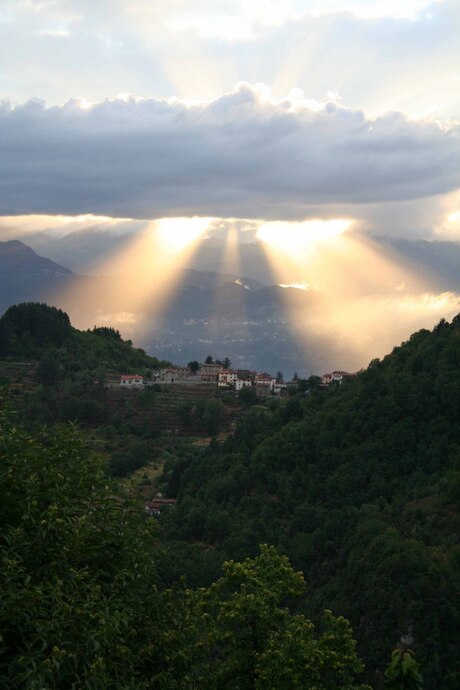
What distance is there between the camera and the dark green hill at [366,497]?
27.1 m

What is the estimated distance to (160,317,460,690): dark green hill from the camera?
1067 inches

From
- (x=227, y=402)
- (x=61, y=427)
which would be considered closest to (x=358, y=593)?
(x=61, y=427)

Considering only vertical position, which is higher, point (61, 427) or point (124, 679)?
point (61, 427)

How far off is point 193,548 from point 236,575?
1064 inches

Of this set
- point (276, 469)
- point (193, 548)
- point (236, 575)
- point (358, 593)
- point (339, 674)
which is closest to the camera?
point (339, 674)

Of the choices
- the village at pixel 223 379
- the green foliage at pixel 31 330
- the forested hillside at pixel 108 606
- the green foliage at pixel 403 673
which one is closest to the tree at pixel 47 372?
the village at pixel 223 379

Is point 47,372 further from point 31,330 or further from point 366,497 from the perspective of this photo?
point 366,497

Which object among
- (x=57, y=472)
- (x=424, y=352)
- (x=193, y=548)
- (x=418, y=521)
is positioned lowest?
(x=193, y=548)

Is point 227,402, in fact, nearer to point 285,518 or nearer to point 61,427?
point 285,518

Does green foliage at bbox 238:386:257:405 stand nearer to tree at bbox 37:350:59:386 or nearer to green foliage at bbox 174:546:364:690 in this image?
tree at bbox 37:350:59:386

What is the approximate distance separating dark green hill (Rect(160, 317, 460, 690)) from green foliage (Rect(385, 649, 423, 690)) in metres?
17.8

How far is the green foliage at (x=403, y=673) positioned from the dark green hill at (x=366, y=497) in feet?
58.3

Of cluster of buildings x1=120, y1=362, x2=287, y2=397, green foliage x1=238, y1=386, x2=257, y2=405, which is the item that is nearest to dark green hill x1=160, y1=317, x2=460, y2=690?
green foliage x1=238, y1=386, x2=257, y2=405

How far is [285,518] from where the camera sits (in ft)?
131
